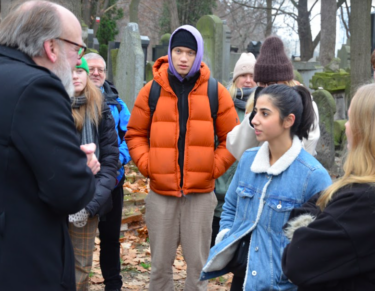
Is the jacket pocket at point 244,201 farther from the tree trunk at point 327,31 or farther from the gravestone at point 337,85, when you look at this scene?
the tree trunk at point 327,31

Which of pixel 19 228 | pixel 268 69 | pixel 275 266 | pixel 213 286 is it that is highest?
pixel 268 69

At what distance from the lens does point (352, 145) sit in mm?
2396

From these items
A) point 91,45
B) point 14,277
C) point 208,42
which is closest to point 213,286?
point 14,277

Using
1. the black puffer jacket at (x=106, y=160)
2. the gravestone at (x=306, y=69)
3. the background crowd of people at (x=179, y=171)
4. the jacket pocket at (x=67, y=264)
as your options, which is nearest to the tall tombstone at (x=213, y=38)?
the background crowd of people at (x=179, y=171)

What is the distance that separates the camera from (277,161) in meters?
3.17

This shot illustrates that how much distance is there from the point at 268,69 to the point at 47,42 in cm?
200

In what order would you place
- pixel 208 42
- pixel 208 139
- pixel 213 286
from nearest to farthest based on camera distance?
pixel 208 139, pixel 213 286, pixel 208 42

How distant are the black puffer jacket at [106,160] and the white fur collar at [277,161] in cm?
140

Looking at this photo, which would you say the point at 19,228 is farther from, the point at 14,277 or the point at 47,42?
the point at 47,42

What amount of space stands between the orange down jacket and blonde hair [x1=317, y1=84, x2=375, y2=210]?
2.08 m

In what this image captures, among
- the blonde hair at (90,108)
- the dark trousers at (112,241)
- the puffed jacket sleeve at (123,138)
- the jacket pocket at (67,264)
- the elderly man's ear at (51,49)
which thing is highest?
the elderly man's ear at (51,49)

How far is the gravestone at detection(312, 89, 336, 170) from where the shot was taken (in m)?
9.83

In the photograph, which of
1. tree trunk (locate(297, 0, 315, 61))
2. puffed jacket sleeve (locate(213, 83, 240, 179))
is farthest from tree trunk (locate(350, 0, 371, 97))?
tree trunk (locate(297, 0, 315, 61))

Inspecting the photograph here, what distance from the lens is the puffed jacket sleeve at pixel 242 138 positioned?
3.89m
